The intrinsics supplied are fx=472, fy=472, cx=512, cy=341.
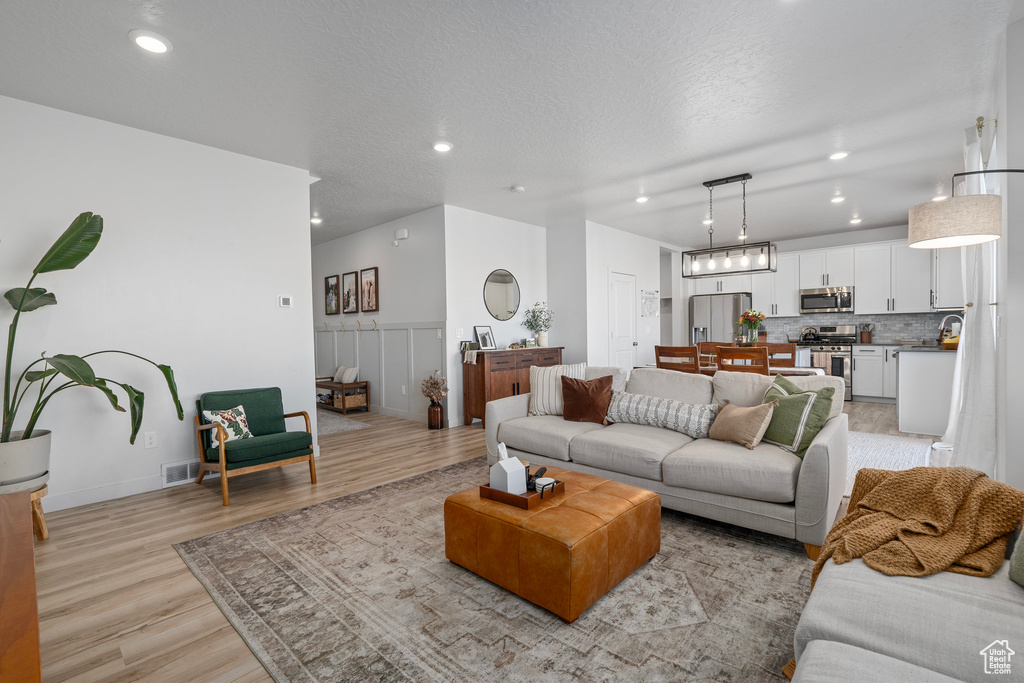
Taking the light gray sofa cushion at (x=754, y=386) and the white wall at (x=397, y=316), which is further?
the white wall at (x=397, y=316)

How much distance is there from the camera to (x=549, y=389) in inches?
162

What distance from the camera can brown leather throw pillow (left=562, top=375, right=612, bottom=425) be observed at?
3760mm

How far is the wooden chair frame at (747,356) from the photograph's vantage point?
4383 millimetres

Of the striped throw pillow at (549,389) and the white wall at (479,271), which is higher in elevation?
the white wall at (479,271)

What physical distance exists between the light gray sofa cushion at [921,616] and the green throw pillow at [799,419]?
4.39 ft

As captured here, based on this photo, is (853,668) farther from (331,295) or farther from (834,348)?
(331,295)

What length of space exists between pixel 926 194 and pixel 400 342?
678 centimetres

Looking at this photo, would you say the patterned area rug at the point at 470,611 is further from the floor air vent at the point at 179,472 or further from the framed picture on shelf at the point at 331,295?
the framed picture on shelf at the point at 331,295

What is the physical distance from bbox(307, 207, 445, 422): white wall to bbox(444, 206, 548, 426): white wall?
0.14m

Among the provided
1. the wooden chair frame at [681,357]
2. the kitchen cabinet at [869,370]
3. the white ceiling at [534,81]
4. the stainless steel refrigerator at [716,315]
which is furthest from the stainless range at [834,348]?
the wooden chair frame at [681,357]

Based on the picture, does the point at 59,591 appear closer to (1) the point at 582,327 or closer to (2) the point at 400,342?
(2) the point at 400,342

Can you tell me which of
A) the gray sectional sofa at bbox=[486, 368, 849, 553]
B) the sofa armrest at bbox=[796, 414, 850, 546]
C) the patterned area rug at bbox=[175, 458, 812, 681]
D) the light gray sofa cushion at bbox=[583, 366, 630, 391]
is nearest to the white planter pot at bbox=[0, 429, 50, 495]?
the patterned area rug at bbox=[175, 458, 812, 681]

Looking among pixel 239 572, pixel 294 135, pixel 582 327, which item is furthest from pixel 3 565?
pixel 582 327

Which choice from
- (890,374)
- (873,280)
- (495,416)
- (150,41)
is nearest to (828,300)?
(873,280)
